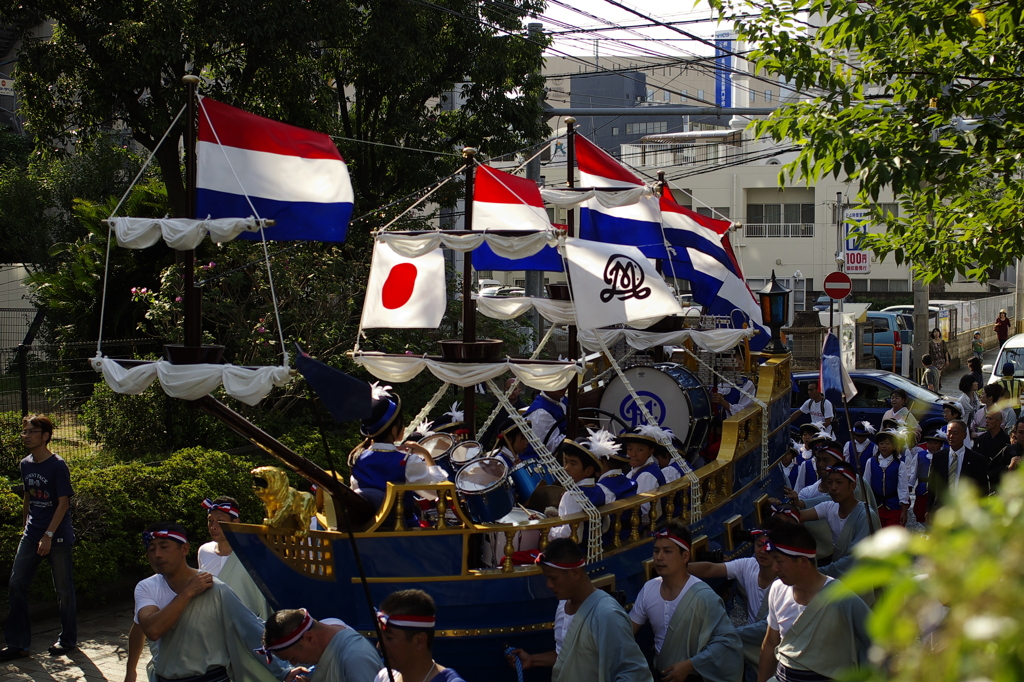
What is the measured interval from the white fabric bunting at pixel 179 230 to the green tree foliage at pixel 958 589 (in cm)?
561

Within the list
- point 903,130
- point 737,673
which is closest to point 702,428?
point 903,130

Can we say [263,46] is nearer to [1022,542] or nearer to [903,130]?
[903,130]

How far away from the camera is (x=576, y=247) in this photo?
339 inches

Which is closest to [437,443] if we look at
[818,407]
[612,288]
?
[612,288]

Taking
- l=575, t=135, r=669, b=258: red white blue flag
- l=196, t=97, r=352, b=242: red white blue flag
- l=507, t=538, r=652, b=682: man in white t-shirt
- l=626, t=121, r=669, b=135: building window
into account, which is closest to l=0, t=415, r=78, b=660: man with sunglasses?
l=196, t=97, r=352, b=242: red white blue flag

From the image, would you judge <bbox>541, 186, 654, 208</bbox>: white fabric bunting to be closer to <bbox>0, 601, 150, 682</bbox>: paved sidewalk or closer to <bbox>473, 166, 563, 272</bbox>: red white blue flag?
<bbox>473, 166, 563, 272</bbox>: red white blue flag

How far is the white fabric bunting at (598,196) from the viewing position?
406 inches

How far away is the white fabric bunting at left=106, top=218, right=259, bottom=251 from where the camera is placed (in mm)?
6207

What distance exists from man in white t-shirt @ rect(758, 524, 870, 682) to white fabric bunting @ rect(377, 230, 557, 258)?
13.1ft

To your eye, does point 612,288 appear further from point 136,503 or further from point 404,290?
point 136,503

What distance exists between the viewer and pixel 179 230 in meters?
6.21

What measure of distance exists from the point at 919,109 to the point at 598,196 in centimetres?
336

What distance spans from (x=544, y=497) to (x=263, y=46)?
364 inches

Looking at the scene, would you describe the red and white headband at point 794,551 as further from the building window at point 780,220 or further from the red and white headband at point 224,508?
the building window at point 780,220
